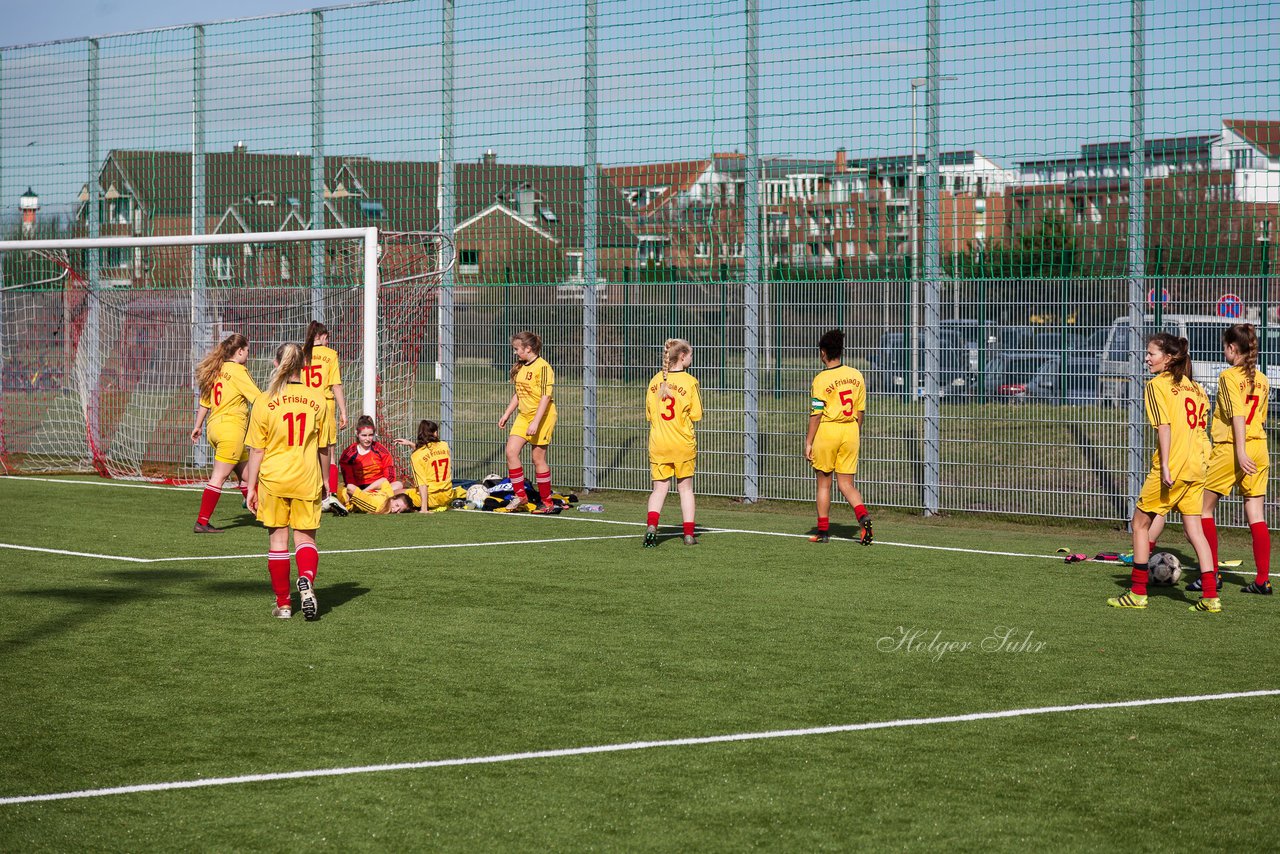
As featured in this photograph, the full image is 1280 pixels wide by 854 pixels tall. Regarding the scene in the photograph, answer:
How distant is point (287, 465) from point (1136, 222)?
28.8 ft

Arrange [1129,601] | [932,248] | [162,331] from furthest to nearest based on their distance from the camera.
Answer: [162,331], [932,248], [1129,601]

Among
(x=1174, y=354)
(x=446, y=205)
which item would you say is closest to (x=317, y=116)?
(x=446, y=205)

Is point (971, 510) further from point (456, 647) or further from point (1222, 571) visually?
point (456, 647)

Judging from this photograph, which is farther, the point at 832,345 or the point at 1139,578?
the point at 832,345

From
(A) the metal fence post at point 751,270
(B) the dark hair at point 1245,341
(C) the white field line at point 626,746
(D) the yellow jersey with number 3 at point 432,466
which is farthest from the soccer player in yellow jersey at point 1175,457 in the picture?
(D) the yellow jersey with number 3 at point 432,466

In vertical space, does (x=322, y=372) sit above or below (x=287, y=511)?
above

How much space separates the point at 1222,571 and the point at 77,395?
14.7 metres

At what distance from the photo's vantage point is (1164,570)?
33.6ft

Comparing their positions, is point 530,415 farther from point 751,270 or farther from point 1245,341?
point 1245,341

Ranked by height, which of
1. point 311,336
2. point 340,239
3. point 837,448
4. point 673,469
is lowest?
point 673,469

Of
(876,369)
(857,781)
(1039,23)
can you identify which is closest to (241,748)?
(857,781)

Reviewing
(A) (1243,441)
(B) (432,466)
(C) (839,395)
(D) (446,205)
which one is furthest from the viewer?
(D) (446,205)

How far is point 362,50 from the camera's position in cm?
1825

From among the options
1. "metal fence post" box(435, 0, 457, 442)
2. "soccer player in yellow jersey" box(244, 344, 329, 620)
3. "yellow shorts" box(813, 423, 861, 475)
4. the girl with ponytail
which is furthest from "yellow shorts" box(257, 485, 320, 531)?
"metal fence post" box(435, 0, 457, 442)
